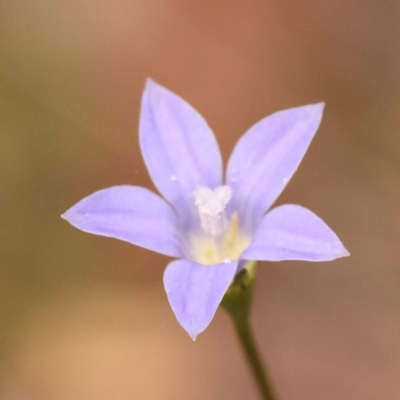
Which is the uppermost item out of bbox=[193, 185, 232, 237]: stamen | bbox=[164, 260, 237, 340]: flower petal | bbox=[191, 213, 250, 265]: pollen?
bbox=[193, 185, 232, 237]: stamen

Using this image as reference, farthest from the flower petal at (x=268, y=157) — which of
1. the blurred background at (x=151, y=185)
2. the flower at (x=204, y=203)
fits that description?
the blurred background at (x=151, y=185)

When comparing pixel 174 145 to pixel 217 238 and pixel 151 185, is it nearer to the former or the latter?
pixel 217 238

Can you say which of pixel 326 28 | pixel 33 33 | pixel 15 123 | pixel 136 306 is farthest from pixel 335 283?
pixel 33 33

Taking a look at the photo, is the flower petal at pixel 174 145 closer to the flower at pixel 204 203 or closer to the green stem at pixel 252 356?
the flower at pixel 204 203

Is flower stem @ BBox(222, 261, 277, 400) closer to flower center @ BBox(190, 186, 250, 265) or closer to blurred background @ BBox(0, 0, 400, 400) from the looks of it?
flower center @ BBox(190, 186, 250, 265)

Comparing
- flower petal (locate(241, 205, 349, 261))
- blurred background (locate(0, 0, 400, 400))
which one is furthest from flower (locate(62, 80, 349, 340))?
blurred background (locate(0, 0, 400, 400))

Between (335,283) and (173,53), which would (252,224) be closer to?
(335,283)
